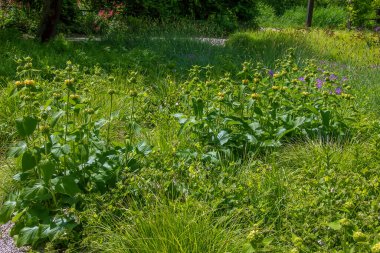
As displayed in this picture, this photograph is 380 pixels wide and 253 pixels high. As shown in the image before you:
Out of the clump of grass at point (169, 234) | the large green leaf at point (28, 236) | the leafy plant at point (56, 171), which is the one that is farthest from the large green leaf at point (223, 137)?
the large green leaf at point (28, 236)

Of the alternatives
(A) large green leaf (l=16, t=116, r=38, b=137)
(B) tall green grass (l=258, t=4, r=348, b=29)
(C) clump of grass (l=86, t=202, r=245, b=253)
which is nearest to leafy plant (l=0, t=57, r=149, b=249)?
(A) large green leaf (l=16, t=116, r=38, b=137)

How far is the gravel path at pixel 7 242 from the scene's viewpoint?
2826 millimetres

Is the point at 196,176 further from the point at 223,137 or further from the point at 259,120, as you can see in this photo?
the point at 259,120

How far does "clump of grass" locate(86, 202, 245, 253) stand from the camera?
2.43 meters

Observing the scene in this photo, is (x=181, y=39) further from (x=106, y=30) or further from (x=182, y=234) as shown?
(x=182, y=234)

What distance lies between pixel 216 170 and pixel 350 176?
84 centimetres

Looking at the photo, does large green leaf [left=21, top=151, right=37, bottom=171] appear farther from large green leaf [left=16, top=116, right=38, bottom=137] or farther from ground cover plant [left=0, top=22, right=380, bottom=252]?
large green leaf [left=16, top=116, right=38, bottom=137]

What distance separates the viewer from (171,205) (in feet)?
8.85

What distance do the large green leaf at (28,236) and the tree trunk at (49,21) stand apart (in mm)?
6567

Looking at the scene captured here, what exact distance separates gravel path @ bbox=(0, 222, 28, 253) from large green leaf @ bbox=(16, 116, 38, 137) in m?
0.71

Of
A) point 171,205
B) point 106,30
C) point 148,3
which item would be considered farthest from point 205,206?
point 148,3

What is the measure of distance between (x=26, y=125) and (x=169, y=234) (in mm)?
915

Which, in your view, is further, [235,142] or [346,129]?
[346,129]

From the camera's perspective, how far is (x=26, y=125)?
256cm
